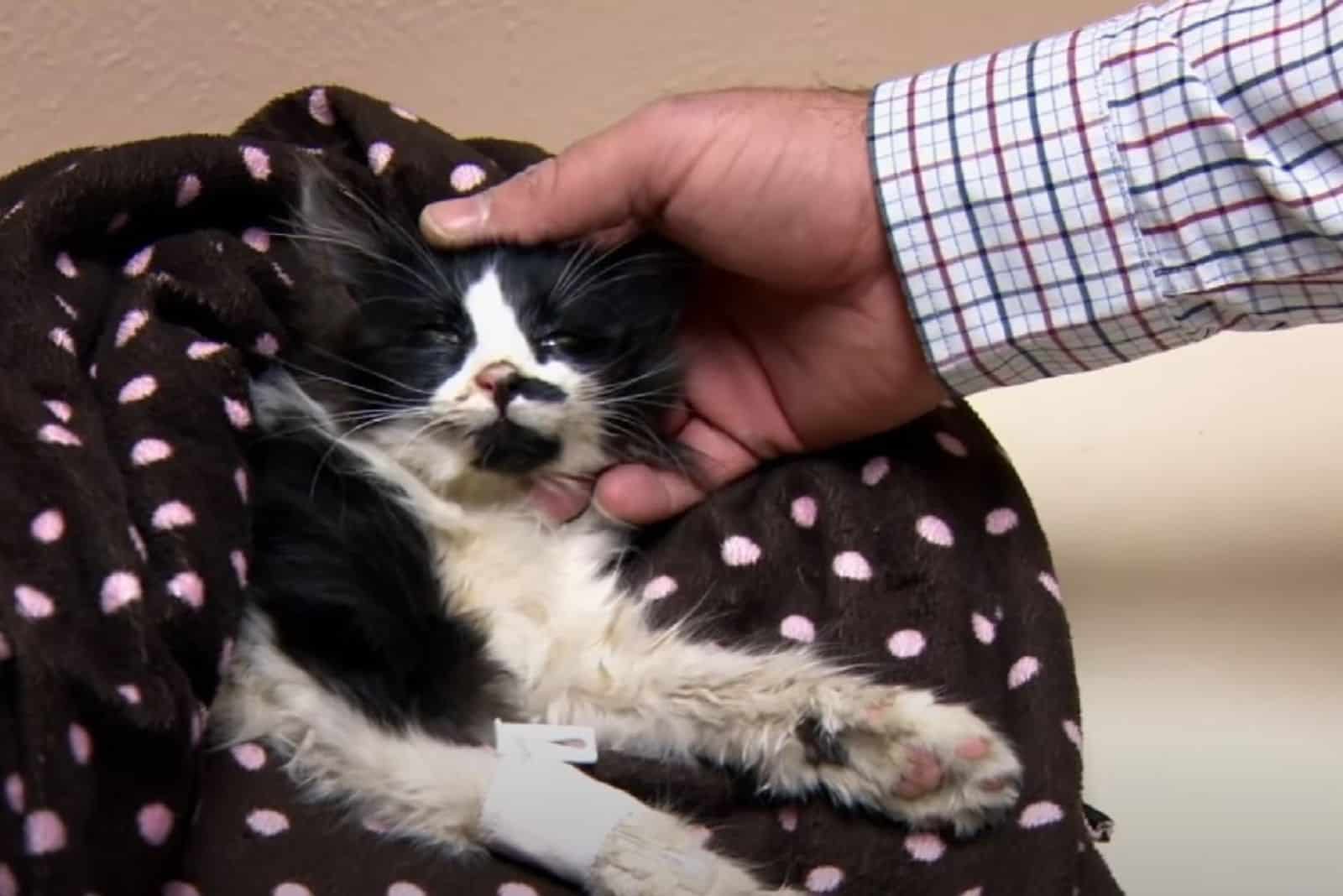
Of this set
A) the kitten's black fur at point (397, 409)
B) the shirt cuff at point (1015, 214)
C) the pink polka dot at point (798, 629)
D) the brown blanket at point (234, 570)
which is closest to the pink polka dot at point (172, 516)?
the brown blanket at point (234, 570)

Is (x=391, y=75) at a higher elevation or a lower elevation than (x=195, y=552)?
higher

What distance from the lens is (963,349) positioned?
1.01 m

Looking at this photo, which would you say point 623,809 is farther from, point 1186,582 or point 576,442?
point 1186,582

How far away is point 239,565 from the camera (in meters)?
0.87

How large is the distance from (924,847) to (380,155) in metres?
0.69

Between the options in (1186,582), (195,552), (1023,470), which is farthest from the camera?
(1023,470)

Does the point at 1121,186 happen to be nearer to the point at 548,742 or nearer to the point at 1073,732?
the point at 1073,732

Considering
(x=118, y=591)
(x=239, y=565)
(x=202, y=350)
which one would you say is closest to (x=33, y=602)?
(x=118, y=591)

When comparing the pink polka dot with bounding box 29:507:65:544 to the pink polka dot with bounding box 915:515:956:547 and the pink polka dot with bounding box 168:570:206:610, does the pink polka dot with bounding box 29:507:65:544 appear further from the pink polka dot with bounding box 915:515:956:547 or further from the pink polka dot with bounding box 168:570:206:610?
the pink polka dot with bounding box 915:515:956:547

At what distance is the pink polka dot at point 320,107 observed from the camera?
3.76 feet

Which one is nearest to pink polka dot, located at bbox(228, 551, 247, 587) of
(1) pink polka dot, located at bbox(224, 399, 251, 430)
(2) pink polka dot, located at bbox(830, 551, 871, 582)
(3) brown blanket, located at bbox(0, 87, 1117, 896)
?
(3) brown blanket, located at bbox(0, 87, 1117, 896)

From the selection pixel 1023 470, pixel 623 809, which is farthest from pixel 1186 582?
pixel 623 809

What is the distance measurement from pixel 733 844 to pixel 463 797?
188 millimetres

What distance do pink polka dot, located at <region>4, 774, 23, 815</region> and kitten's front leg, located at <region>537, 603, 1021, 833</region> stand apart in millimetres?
369
